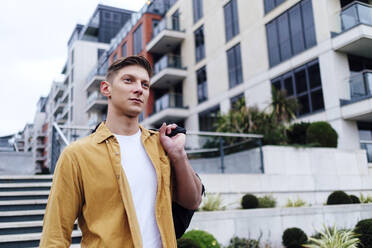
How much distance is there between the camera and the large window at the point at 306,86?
16.2 meters

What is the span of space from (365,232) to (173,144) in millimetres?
6435

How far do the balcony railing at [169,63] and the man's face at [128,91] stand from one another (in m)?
24.1

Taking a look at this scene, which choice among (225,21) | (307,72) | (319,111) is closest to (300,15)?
(307,72)

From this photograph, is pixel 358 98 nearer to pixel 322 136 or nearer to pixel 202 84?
pixel 322 136

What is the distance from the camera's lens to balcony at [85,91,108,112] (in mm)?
36991

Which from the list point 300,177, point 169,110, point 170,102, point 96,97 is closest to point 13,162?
point 300,177

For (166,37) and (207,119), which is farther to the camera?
(166,37)

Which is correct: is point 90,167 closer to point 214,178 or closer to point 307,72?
point 214,178

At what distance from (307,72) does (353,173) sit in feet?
20.4

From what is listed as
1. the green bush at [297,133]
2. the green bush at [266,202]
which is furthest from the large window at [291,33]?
the green bush at [266,202]

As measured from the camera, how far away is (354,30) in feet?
48.1

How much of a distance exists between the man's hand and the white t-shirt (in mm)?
128

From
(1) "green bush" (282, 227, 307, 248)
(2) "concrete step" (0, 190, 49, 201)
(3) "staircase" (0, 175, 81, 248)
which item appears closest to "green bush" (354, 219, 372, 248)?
(1) "green bush" (282, 227, 307, 248)

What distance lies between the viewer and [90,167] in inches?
72.7
